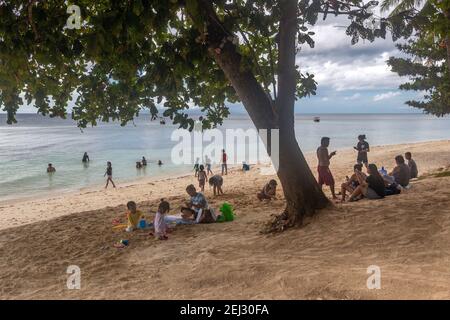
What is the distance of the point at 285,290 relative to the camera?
475 centimetres

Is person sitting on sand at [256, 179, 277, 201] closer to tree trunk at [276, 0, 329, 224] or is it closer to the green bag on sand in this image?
the green bag on sand

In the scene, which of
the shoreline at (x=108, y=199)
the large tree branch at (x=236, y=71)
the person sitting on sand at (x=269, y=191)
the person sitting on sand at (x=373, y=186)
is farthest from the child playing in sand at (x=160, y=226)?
the shoreline at (x=108, y=199)

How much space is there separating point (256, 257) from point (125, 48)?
4369 millimetres

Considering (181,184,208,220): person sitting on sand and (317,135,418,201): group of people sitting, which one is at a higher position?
(317,135,418,201): group of people sitting

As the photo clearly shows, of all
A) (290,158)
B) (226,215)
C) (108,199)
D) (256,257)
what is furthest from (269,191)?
(108,199)

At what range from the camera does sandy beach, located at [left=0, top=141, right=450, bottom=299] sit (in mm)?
4781

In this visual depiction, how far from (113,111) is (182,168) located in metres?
25.1

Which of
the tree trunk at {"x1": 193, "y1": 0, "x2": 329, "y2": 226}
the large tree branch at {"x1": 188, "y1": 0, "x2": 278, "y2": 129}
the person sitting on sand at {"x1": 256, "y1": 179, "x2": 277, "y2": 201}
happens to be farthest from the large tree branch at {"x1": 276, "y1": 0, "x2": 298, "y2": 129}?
the person sitting on sand at {"x1": 256, "y1": 179, "x2": 277, "y2": 201}

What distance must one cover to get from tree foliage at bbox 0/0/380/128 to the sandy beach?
2.74 m

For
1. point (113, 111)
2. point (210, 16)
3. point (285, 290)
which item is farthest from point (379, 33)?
point (113, 111)

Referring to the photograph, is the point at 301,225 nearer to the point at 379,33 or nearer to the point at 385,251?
the point at 385,251

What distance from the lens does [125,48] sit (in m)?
6.93

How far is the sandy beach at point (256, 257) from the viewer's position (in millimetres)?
4781

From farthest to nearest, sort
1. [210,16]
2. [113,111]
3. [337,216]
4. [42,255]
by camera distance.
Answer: [113,111] → [42,255] → [337,216] → [210,16]
